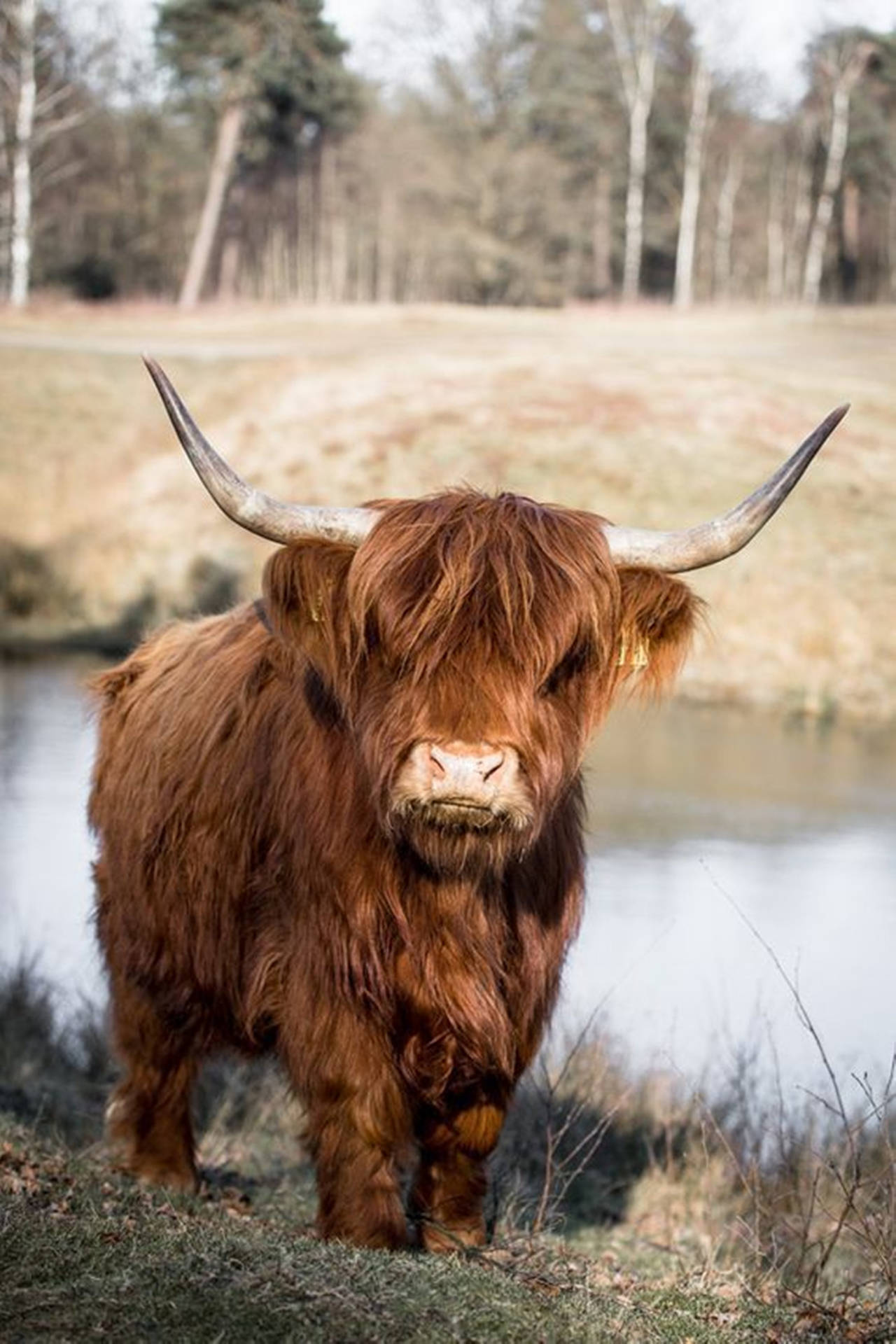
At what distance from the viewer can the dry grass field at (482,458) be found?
70.4ft

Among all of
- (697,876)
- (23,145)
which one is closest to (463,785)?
(697,876)

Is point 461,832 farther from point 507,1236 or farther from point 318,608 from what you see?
point 507,1236

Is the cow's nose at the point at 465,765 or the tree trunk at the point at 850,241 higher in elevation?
the tree trunk at the point at 850,241

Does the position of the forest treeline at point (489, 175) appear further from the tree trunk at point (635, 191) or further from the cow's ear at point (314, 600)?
the cow's ear at point (314, 600)

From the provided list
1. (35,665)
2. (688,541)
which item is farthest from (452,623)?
(35,665)

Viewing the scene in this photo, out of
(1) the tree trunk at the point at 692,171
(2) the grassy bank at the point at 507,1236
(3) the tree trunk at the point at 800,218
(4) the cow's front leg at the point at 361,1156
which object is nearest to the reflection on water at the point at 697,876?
(2) the grassy bank at the point at 507,1236

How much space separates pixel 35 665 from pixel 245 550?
3.93 meters

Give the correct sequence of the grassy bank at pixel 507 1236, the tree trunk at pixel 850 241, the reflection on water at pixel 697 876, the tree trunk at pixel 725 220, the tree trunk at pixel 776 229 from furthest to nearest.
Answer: the tree trunk at pixel 850 241, the tree trunk at pixel 776 229, the tree trunk at pixel 725 220, the reflection on water at pixel 697 876, the grassy bank at pixel 507 1236

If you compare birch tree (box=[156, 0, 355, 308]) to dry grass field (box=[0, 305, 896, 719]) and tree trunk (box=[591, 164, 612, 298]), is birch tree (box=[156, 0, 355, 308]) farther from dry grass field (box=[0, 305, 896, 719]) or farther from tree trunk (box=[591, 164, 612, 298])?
dry grass field (box=[0, 305, 896, 719])

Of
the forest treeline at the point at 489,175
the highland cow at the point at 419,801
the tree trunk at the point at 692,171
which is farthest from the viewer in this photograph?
the tree trunk at the point at 692,171

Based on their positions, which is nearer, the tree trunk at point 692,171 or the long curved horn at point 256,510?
the long curved horn at point 256,510

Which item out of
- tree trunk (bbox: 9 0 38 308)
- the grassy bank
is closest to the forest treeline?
tree trunk (bbox: 9 0 38 308)

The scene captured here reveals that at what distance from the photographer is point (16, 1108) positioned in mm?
6699

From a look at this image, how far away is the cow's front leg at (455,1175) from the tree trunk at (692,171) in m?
45.5
